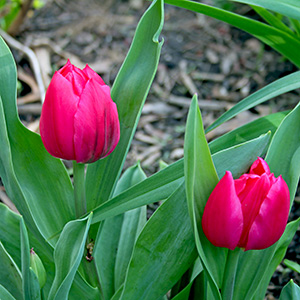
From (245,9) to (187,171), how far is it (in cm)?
212

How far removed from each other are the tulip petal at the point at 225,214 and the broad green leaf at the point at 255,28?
0.49 metres

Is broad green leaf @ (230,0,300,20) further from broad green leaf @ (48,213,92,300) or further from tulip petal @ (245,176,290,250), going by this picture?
broad green leaf @ (48,213,92,300)

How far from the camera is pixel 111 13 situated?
2.68 m

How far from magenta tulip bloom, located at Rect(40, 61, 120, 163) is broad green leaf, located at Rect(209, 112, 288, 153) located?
25 centimetres

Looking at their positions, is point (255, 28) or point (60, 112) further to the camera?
point (255, 28)

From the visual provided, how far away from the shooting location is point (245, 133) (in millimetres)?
1001

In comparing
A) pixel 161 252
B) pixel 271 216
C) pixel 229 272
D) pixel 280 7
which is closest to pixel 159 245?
pixel 161 252

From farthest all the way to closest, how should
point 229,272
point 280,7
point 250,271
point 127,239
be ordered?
point 127,239 → point 280,7 → point 250,271 → point 229,272

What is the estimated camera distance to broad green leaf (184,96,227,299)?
0.69 meters

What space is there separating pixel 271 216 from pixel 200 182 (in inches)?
4.5

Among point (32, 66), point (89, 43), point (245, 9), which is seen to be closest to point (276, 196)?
point (32, 66)

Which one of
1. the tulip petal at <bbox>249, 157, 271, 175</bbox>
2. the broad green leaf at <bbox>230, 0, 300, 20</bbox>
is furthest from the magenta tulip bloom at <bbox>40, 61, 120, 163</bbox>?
the broad green leaf at <bbox>230, 0, 300, 20</bbox>

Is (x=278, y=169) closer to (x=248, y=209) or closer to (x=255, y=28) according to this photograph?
(x=248, y=209)

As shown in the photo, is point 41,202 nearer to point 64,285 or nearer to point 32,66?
point 64,285
